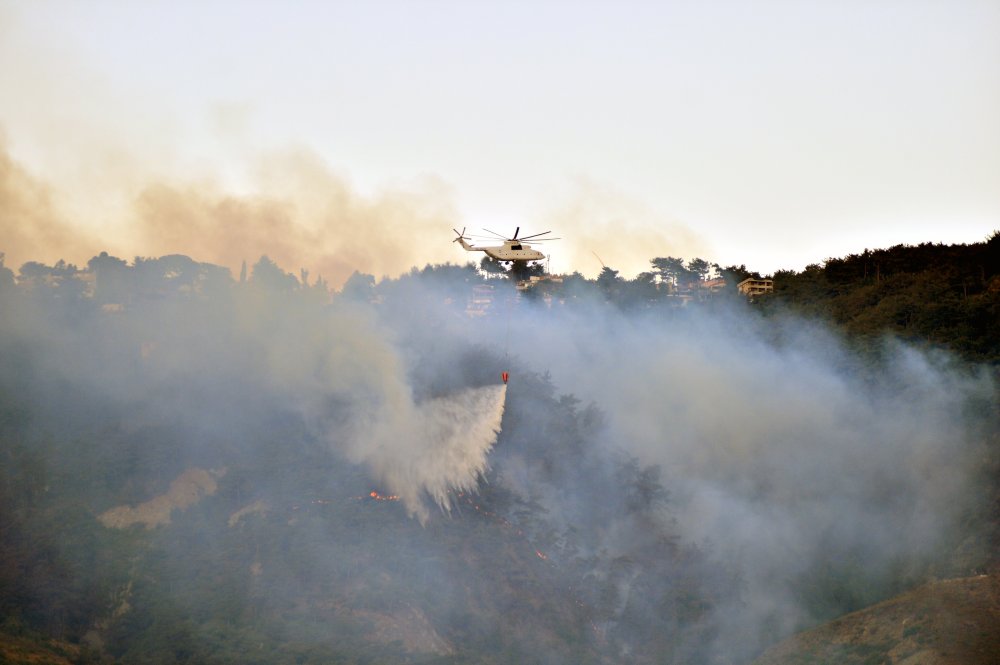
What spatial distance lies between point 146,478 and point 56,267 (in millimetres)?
61009

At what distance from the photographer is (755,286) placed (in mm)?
166375

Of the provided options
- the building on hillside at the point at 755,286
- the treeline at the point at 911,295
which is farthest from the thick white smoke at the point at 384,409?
the building on hillside at the point at 755,286

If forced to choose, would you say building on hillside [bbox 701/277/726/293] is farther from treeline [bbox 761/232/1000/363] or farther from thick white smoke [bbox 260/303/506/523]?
thick white smoke [bbox 260/303/506/523]

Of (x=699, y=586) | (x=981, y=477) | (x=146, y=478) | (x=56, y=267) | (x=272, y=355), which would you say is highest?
(x=56, y=267)

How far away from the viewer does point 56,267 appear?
14162 centimetres

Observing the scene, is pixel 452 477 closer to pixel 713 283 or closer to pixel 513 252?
pixel 513 252

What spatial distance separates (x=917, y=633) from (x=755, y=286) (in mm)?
96458

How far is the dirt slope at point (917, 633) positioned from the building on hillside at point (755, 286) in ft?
274

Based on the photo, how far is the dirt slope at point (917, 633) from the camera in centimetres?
7144

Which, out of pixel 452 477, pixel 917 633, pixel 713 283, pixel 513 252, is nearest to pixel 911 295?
pixel 513 252

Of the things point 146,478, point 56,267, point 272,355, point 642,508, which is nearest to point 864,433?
point 642,508

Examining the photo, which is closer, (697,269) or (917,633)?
(917,633)

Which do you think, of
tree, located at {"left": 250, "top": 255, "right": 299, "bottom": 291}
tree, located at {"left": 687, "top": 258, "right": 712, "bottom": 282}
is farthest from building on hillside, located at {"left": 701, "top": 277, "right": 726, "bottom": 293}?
tree, located at {"left": 250, "top": 255, "right": 299, "bottom": 291}

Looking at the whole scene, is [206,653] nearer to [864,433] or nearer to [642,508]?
[642,508]
